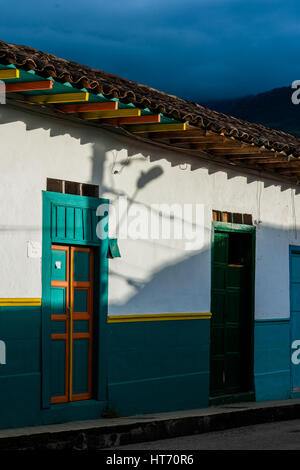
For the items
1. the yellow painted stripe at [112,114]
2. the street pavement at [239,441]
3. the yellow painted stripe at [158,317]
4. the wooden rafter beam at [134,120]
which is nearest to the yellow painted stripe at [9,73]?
the yellow painted stripe at [112,114]

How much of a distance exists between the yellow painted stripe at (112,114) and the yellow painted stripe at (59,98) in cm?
80

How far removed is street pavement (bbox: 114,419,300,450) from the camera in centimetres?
900

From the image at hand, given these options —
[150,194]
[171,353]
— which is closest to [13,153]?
[150,194]

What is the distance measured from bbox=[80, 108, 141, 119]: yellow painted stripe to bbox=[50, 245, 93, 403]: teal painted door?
1.58 m

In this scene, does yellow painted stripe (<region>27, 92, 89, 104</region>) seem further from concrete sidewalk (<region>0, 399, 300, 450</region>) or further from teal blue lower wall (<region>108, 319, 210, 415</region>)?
concrete sidewalk (<region>0, 399, 300, 450</region>)

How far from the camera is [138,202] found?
36.2 feet

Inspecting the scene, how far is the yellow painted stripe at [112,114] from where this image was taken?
390 inches

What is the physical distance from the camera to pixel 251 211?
1340 cm

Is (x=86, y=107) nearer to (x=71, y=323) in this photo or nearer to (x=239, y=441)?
(x=71, y=323)

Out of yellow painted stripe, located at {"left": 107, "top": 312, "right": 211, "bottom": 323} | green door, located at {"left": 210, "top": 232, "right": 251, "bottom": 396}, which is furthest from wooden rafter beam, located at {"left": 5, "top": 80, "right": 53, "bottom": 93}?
green door, located at {"left": 210, "top": 232, "right": 251, "bottom": 396}

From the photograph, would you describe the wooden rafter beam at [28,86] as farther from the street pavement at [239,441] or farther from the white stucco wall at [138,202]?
the street pavement at [239,441]

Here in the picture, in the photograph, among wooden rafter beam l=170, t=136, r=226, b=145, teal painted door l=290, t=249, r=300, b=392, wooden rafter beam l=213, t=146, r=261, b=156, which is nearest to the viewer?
wooden rafter beam l=170, t=136, r=226, b=145

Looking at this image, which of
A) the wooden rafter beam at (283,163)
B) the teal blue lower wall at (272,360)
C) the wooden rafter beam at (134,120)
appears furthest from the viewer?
the teal blue lower wall at (272,360)

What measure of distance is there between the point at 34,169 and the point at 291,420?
5.61 meters
